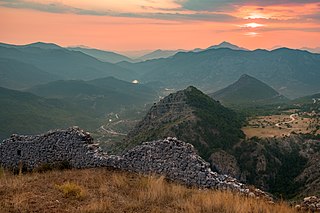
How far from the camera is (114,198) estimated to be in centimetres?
1128

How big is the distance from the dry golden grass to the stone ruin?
927mm

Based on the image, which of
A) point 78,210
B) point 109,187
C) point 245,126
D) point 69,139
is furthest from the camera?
point 245,126

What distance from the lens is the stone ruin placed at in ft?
44.2

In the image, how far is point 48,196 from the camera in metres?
10.9

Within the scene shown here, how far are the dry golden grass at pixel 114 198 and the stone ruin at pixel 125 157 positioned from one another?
3.04 feet

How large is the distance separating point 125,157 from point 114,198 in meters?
4.32

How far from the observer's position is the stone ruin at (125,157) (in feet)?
44.2

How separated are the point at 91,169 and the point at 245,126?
64687mm

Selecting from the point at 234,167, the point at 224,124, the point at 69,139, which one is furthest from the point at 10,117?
the point at 69,139

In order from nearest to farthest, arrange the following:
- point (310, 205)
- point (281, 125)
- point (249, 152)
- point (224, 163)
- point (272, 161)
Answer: point (310, 205), point (224, 163), point (272, 161), point (249, 152), point (281, 125)

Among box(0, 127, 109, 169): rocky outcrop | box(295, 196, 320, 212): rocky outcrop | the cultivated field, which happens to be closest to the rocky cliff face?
the cultivated field

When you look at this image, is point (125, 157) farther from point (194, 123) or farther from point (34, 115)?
point (34, 115)

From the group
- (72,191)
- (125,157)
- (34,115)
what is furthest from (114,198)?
(34,115)

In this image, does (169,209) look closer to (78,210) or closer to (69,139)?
(78,210)
